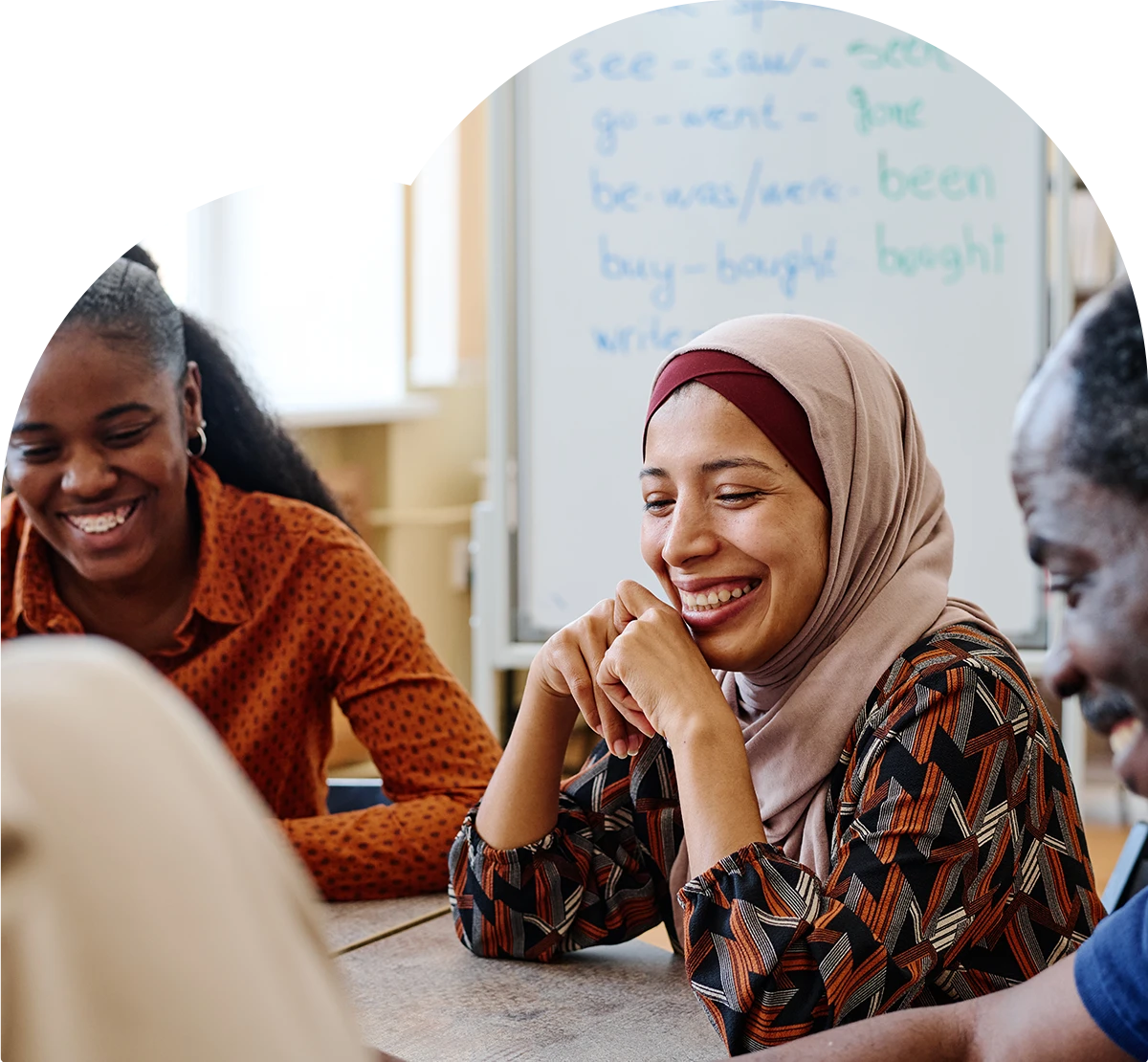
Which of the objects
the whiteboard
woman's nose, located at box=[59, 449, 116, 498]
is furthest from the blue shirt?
the whiteboard

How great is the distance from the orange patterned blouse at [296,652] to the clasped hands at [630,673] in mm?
296

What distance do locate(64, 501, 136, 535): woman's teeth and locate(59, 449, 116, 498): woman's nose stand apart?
0.03 m

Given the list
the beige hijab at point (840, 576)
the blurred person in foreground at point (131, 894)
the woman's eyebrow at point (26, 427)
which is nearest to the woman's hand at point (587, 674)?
the beige hijab at point (840, 576)

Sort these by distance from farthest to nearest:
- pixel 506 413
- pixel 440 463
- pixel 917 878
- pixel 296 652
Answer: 1. pixel 440 463
2. pixel 506 413
3. pixel 296 652
4. pixel 917 878

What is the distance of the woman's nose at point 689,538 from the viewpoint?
1.25 meters

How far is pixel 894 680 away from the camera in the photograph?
3.95 ft

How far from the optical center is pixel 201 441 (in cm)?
180

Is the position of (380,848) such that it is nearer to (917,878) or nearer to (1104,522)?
(917,878)

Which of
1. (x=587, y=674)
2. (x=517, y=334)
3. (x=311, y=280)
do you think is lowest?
(x=587, y=674)

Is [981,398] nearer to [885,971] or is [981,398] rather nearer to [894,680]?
[894,680]

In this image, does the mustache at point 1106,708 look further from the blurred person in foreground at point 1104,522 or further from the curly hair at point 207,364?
the curly hair at point 207,364

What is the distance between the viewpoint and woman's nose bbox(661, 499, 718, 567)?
4.12ft

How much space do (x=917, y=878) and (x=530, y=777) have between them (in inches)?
17.0

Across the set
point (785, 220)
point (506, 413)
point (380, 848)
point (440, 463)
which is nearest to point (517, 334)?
point (506, 413)
